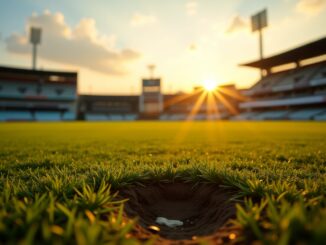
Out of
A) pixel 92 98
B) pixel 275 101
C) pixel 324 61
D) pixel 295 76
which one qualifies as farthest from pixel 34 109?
pixel 324 61

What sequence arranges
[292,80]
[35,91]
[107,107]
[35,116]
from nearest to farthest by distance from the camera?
[292,80], [35,116], [35,91], [107,107]

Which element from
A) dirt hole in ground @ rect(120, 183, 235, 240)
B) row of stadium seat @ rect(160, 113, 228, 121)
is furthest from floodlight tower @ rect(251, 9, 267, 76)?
dirt hole in ground @ rect(120, 183, 235, 240)

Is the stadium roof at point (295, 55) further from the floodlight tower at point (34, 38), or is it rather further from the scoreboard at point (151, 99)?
the floodlight tower at point (34, 38)

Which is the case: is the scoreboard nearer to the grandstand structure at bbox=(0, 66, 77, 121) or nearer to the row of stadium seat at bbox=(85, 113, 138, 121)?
the row of stadium seat at bbox=(85, 113, 138, 121)

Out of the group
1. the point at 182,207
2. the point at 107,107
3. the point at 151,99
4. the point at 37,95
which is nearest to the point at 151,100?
the point at 151,99

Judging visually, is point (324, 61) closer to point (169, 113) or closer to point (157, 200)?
point (169, 113)

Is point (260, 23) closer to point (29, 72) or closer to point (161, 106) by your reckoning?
point (161, 106)
